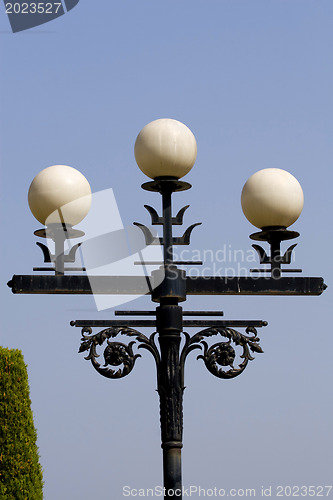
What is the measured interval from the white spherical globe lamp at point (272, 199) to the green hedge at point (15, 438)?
11.4 feet

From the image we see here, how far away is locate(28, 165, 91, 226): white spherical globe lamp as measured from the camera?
17.4ft

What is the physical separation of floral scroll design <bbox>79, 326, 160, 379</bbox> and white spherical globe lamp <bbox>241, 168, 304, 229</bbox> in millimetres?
1131

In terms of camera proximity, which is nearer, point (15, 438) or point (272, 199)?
point (272, 199)

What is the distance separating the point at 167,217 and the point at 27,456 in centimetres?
378

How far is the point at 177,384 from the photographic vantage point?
5090 millimetres

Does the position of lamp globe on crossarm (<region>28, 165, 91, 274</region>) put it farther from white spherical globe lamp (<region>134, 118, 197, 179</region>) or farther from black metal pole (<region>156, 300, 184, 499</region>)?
black metal pole (<region>156, 300, 184, 499</region>)

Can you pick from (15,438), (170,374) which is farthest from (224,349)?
(15,438)

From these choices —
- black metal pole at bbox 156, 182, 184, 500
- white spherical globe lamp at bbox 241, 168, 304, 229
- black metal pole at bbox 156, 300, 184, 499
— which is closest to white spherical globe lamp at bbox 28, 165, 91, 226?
black metal pole at bbox 156, 182, 184, 500

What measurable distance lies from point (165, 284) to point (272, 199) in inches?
40.4

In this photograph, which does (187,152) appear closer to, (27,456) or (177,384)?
(177,384)

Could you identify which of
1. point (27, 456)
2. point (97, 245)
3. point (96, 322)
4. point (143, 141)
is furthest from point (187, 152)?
point (27, 456)

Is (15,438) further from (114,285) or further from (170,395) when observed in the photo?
(114,285)

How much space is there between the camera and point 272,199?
554 cm

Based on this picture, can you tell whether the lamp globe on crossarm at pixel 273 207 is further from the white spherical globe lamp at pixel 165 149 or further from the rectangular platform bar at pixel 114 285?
the white spherical globe lamp at pixel 165 149
